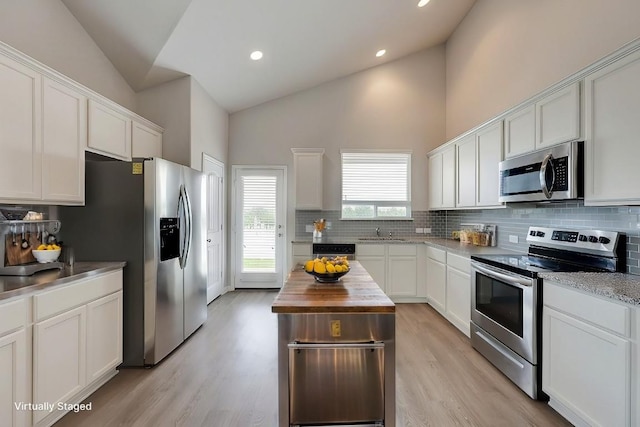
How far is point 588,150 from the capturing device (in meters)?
2.19

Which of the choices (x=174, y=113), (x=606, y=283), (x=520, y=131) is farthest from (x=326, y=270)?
(x=174, y=113)

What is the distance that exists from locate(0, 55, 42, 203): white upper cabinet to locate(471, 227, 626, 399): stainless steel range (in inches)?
138

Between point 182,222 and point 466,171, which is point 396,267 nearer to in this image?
point 466,171

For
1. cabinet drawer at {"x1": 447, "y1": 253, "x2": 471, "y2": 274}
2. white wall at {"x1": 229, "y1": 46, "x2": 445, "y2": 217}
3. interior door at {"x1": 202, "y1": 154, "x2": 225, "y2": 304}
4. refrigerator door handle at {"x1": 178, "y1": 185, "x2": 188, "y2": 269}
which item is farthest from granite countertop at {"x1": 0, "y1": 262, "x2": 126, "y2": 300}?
white wall at {"x1": 229, "y1": 46, "x2": 445, "y2": 217}

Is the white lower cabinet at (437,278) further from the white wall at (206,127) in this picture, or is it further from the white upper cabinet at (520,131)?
the white wall at (206,127)

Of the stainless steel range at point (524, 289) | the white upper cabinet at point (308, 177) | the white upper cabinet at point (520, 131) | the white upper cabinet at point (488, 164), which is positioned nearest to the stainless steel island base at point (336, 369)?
the stainless steel range at point (524, 289)

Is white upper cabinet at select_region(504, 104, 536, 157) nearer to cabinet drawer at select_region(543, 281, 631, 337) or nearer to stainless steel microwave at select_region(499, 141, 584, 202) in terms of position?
stainless steel microwave at select_region(499, 141, 584, 202)

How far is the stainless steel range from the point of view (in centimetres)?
226

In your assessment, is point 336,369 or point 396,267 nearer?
point 336,369

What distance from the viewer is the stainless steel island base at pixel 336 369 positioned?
5.57 ft

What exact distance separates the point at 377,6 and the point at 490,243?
10.4 ft

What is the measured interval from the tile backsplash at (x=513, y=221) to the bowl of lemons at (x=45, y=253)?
3386 millimetres

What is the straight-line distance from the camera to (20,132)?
6.79 ft

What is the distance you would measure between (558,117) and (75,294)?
3.73 m
